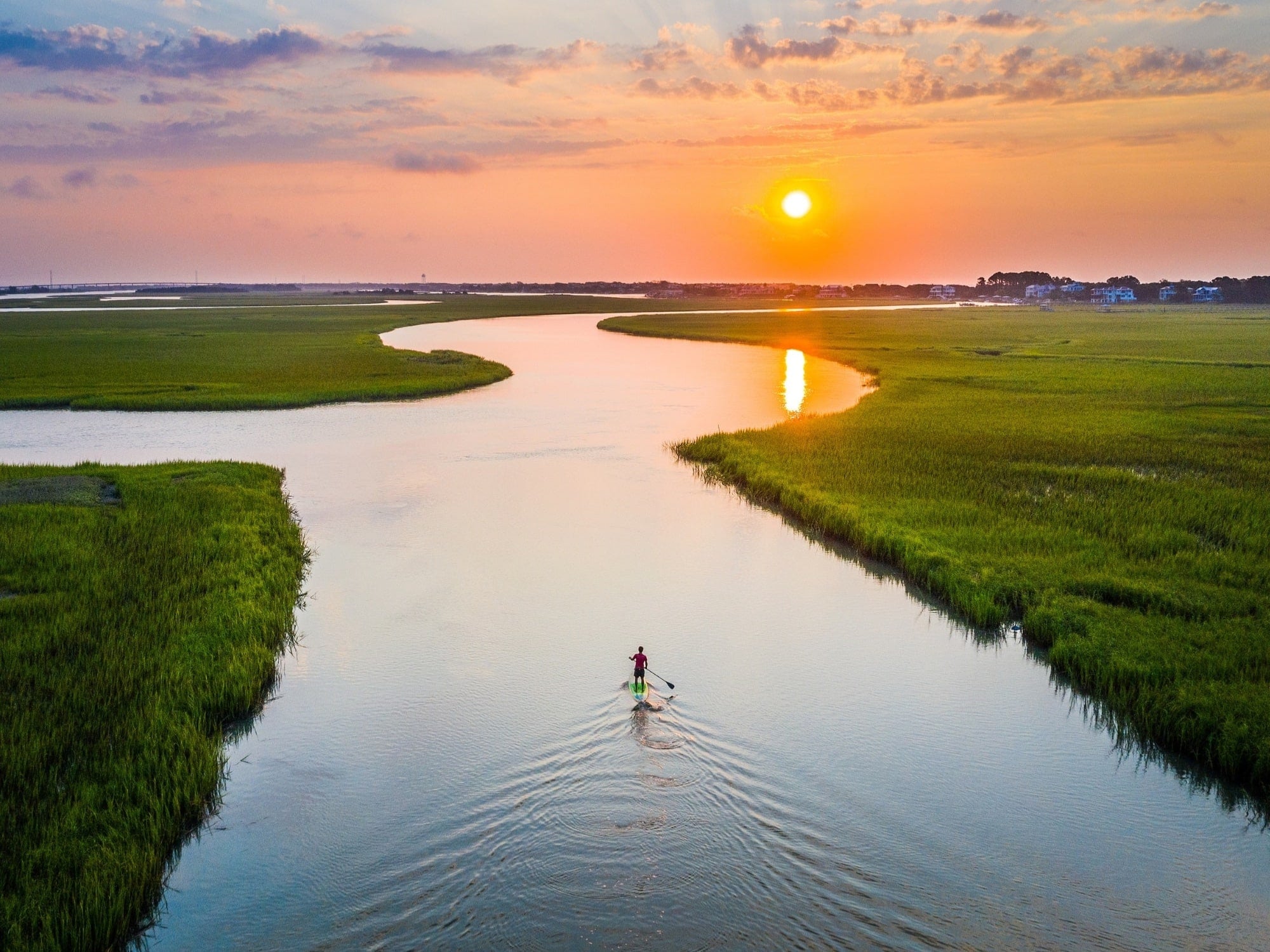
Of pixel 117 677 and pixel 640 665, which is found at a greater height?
pixel 640 665

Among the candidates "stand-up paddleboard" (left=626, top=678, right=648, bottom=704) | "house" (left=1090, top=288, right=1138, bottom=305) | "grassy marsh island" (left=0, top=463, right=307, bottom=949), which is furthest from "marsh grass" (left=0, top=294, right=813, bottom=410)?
"house" (left=1090, top=288, right=1138, bottom=305)

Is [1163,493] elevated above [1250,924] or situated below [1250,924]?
above

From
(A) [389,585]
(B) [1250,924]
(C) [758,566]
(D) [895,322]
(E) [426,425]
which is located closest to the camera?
(B) [1250,924]

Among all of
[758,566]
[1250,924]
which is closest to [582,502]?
[758,566]

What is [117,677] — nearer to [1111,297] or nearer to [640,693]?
[640,693]

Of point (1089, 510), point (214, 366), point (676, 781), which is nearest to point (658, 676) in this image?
point (676, 781)

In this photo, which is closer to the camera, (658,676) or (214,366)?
(658,676)

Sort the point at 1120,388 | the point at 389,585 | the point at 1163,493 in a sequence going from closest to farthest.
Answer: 1. the point at 389,585
2. the point at 1163,493
3. the point at 1120,388

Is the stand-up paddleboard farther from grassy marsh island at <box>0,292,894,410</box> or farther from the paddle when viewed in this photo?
grassy marsh island at <box>0,292,894,410</box>

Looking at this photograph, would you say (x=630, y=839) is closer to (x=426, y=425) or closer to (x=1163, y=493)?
(x=1163, y=493)
